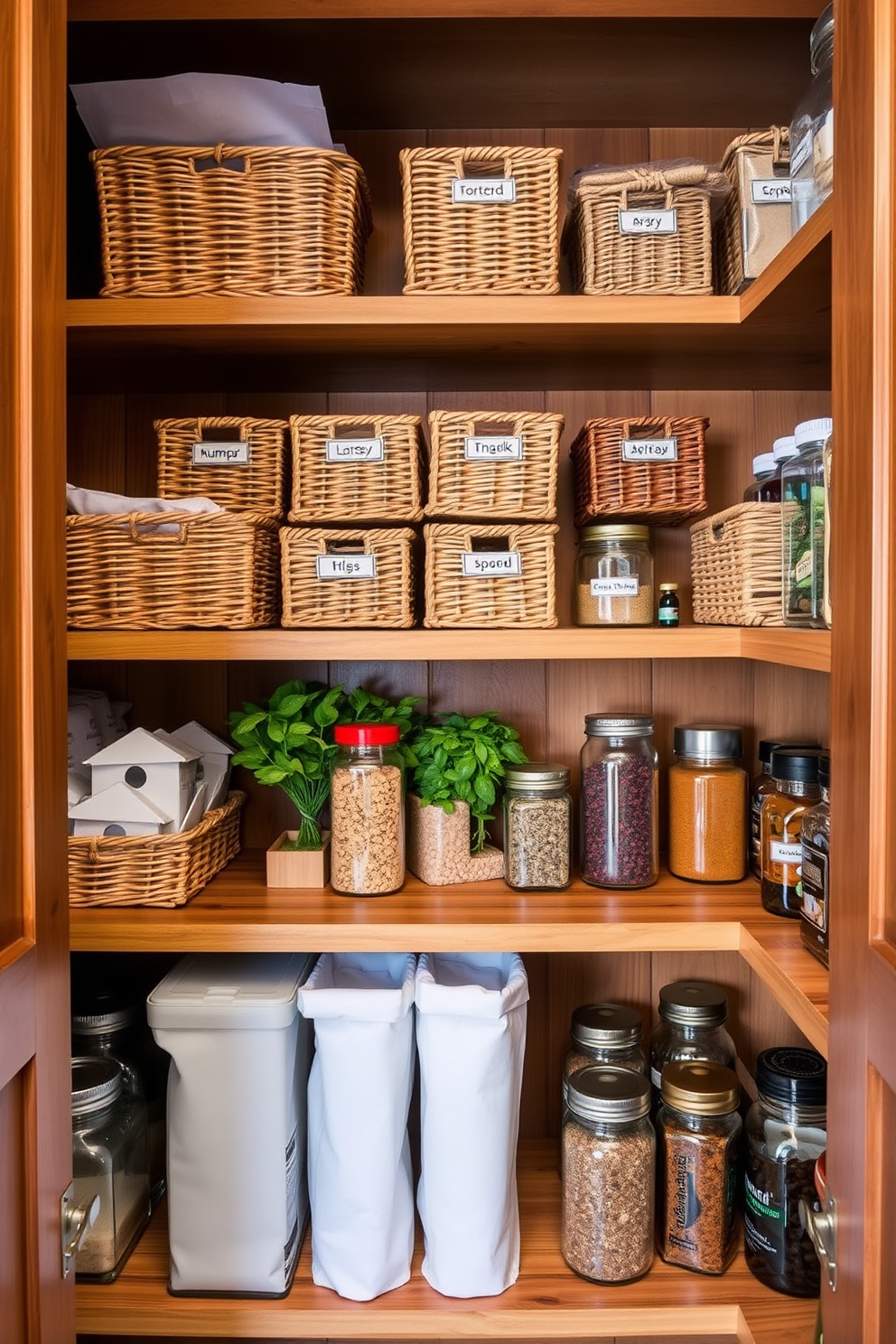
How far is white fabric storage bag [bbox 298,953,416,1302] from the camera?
1.17 meters

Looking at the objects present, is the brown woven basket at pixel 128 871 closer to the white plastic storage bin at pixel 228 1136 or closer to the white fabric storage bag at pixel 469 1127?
the white plastic storage bin at pixel 228 1136

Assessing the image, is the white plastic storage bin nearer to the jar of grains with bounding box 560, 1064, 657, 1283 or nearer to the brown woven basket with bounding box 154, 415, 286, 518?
the jar of grains with bounding box 560, 1064, 657, 1283

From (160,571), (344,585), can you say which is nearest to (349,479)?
(344,585)

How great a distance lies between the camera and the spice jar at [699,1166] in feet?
3.93

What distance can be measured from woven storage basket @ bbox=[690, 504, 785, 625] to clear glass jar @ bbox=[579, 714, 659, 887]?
0.67ft

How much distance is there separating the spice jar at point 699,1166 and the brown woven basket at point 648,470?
2.47ft

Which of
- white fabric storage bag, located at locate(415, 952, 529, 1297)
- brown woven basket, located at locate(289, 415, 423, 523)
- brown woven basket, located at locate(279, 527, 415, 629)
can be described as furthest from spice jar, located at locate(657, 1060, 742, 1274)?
brown woven basket, located at locate(289, 415, 423, 523)

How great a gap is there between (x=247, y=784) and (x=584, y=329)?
86 centimetres

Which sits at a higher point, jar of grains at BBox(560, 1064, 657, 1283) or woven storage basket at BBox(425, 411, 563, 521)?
woven storage basket at BBox(425, 411, 563, 521)

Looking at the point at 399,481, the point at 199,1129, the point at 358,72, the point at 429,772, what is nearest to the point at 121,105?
the point at 358,72

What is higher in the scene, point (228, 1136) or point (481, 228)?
point (481, 228)

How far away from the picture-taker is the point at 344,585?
4.05ft

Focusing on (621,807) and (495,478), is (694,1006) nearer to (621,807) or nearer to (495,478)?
(621,807)

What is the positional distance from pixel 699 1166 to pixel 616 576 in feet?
2.54
